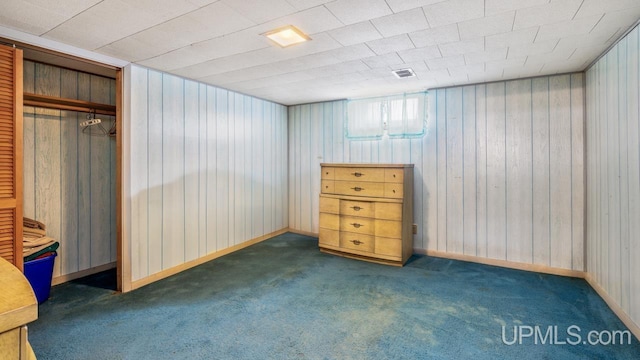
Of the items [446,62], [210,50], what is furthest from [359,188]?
[210,50]

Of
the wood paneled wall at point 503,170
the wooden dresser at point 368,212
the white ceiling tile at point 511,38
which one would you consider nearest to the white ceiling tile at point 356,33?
the white ceiling tile at point 511,38

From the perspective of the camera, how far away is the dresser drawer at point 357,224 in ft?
11.8

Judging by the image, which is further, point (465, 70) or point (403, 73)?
point (403, 73)

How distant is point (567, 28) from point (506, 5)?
0.67m

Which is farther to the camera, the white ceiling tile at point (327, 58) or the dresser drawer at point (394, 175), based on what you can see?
the dresser drawer at point (394, 175)

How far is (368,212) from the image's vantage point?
3621 mm

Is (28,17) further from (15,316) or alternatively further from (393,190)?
(393,190)

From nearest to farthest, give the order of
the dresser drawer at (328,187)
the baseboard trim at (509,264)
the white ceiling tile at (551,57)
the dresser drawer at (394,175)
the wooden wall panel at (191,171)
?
the white ceiling tile at (551,57), the baseboard trim at (509,264), the wooden wall panel at (191,171), the dresser drawer at (394,175), the dresser drawer at (328,187)

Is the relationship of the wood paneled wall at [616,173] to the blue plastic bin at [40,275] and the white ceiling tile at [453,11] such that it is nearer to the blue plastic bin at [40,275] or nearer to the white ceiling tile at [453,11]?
the white ceiling tile at [453,11]

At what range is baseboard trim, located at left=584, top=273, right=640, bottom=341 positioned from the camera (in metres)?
1.99

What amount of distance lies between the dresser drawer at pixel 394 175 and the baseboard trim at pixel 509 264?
110 centimetres

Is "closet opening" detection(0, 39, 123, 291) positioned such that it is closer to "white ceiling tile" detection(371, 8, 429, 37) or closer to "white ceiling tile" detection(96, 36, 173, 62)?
"white ceiling tile" detection(96, 36, 173, 62)

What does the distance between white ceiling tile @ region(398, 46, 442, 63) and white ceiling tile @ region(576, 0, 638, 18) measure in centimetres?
90

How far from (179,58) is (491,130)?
3.39 m
